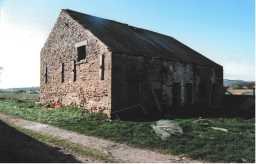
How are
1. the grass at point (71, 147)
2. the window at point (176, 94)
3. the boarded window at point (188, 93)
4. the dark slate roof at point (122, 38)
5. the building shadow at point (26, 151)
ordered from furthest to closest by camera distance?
the boarded window at point (188, 93) < the window at point (176, 94) < the dark slate roof at point (122, 38) < the grass at point (71, 147) < the building shadow at point (26, 151)

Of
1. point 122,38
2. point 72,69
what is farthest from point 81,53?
point 122,38

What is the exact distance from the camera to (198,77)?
2291 centimetres

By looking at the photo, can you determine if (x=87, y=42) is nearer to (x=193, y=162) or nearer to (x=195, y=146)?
(x=195, y=146)

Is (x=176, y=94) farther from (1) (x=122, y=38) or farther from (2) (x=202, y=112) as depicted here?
(1) (x=122, y=38)

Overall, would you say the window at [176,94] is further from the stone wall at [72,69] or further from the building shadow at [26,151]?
the building shadow at [26,151]

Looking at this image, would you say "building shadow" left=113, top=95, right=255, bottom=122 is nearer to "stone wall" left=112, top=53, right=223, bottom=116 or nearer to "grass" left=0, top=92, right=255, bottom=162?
"stone wall" left=112, top=53, right=223, bottom=116

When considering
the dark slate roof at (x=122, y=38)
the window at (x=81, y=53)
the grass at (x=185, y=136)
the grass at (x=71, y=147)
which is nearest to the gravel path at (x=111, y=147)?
the grass at (x=71, y=147)

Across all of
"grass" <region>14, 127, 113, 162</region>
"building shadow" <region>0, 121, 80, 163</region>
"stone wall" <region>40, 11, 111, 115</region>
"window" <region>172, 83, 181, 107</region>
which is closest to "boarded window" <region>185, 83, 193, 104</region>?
"window" <region>172, 83, 181, 107</region>

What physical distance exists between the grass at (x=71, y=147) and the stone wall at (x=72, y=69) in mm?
4834

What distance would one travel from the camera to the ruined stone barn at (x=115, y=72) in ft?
57.2

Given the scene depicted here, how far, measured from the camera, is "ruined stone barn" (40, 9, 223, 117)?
17.4 metres

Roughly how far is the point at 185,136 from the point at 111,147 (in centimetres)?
280

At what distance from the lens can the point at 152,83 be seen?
1920cm

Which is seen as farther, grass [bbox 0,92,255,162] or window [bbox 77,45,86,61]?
window [bbox 77,45,86,61]
